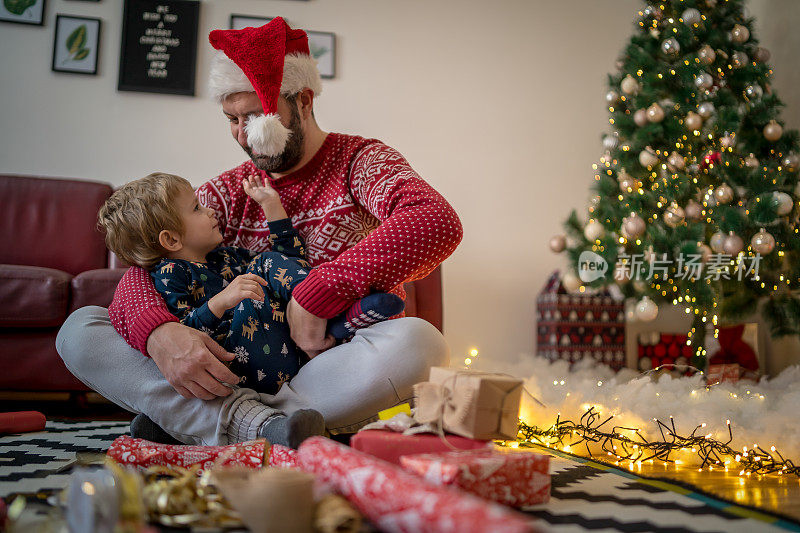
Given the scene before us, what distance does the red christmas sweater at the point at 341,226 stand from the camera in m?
1.16

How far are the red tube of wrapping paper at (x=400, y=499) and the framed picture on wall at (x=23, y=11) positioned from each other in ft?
9.44

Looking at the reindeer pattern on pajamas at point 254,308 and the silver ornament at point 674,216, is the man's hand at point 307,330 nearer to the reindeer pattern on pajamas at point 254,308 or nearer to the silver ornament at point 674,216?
the reindeer pattern on pajamas at point 254,308

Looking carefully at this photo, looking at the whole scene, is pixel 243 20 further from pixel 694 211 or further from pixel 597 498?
pixel 597 498

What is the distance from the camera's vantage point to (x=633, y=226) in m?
2.35

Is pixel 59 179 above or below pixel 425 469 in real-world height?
above

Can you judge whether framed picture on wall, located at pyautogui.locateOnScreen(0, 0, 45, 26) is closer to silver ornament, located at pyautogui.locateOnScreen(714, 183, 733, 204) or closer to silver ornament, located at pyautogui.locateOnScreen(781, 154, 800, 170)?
silver ornament, located at pyautogui.locateOnScreen(714, 183, 733, 204)

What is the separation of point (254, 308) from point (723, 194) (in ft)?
6.21

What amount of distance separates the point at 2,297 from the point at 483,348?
80.7 inches

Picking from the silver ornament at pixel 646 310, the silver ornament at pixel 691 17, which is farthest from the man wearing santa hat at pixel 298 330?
the silver ornament at pixel 691 17

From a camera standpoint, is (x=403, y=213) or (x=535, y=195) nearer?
(x=403, y=213)

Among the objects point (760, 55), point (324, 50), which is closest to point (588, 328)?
point (760, 55)

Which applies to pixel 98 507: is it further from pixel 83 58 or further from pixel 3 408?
pixel 83 58

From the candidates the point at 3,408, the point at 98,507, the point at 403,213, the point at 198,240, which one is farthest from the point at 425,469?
the point at 3,408

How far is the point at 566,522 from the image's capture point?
77 cm
